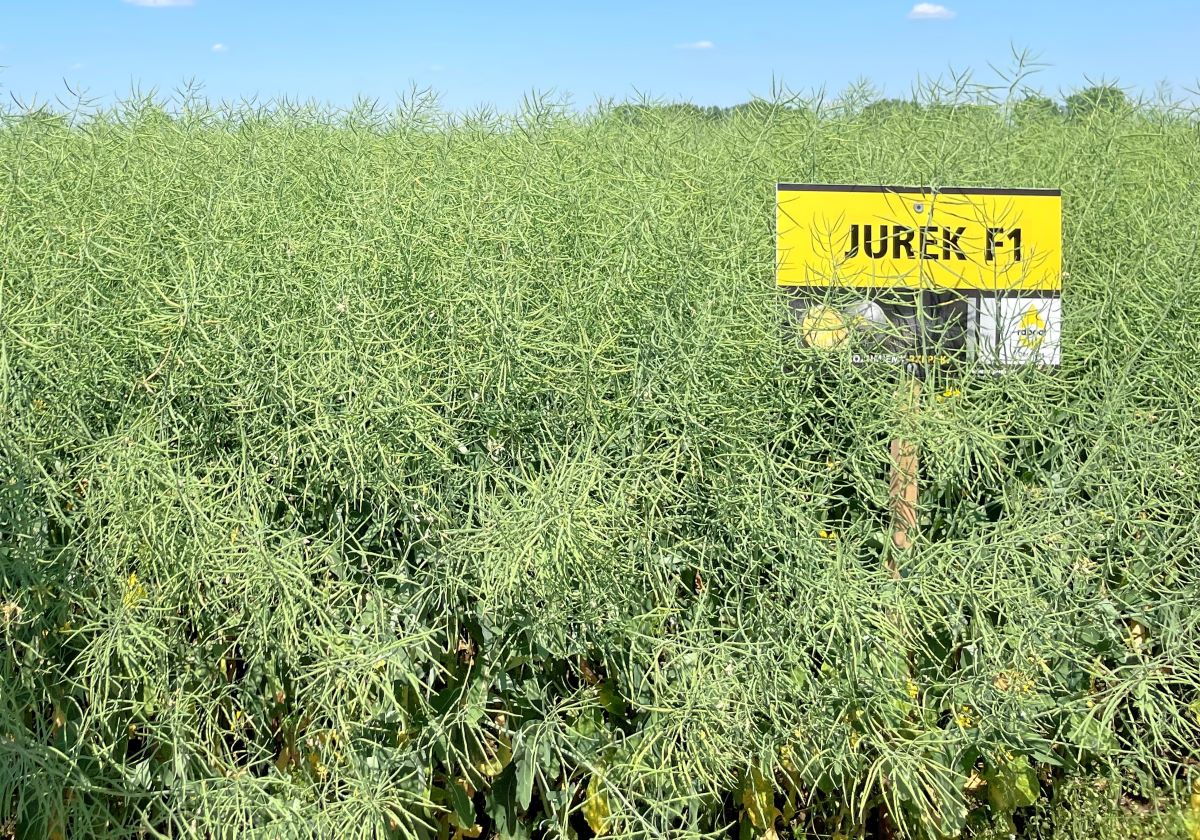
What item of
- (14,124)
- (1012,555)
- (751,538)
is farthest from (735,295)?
(14,124)

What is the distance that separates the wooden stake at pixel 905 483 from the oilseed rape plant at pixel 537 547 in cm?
2

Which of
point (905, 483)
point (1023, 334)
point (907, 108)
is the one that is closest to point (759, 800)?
point (905, 483)

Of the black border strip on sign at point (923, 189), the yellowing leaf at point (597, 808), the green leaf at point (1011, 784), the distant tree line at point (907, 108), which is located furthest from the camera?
the distant tree line at point (907, 108)

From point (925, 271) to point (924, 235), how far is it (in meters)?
0.09

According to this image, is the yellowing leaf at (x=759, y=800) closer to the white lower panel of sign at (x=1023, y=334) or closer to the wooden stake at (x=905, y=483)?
the wooden stake at (x=905, y=483)

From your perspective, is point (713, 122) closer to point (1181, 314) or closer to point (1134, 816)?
point (1181, 314)

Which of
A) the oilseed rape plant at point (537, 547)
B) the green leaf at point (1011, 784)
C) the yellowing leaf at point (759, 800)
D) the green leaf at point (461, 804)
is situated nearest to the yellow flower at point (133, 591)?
the oilseed rape plant at point (537, 547)

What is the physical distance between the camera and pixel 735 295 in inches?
88.5

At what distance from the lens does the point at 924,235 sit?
2.38 meters

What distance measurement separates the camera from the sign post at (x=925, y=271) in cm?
225

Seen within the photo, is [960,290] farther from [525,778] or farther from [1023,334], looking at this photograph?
[525,778]

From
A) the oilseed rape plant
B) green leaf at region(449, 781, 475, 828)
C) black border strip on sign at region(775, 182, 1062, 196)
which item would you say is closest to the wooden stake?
the oilseed rape plant

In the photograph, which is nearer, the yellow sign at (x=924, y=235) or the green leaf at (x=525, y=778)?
the green leaf at (x=525, y=778)

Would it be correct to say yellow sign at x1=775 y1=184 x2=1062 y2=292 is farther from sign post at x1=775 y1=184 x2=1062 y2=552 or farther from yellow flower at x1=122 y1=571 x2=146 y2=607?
yellow flower at x1=122 y1=571 x2=146 y2=607
